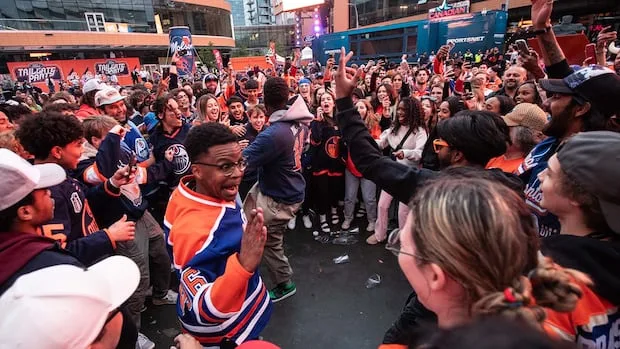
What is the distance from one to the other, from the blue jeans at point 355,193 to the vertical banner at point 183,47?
707 cm

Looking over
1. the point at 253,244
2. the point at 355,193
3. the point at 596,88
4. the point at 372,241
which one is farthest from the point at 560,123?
the point at 355,193

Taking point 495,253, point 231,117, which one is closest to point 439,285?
point 495,253

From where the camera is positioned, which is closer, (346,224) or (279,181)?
(279,181)

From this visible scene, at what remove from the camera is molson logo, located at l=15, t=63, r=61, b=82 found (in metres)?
23.4

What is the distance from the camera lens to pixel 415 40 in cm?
2073

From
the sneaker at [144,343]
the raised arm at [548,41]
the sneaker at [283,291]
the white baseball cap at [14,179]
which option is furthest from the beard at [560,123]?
the sneaker at [144,343]

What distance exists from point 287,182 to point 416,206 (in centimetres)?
256

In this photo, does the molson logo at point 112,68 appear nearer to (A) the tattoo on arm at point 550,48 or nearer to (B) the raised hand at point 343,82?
(B) the raised hand at point 343,82

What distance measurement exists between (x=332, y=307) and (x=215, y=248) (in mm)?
2064

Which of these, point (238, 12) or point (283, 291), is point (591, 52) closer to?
point (283, 291)

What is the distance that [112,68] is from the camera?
93.0ft

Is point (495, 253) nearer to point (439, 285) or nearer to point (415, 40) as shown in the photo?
point (439, 285)

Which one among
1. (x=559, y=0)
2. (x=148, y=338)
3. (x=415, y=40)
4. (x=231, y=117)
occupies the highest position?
(x=559, y=0)

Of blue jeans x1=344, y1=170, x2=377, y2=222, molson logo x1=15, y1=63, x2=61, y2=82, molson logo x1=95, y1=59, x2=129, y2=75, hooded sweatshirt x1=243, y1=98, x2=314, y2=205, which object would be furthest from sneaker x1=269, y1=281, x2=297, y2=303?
molson logo x1=95, y1=59, x2=129, y2=75
